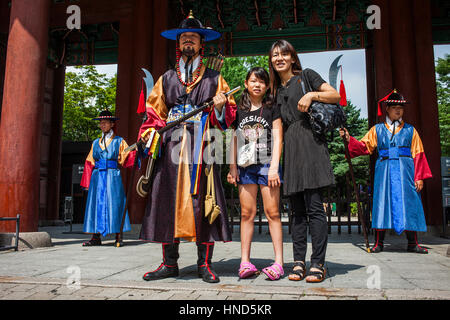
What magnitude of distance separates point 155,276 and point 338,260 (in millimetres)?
2133

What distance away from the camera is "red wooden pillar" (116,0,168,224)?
858 centimetres

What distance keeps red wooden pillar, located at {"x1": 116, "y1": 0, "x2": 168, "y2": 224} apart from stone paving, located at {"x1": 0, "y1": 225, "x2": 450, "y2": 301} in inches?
176

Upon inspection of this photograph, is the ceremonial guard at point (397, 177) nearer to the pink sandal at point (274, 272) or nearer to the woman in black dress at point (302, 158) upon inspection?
the woman in black dress at point (302, 158)

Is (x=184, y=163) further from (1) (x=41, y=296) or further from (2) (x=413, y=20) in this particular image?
(2) (x=413, y=20)

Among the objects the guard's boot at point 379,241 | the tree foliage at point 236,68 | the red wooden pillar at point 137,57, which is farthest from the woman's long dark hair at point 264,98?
the tree foliage at point 236,68

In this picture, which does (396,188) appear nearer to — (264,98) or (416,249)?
(416,249)

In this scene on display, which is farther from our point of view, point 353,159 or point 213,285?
point 353,159

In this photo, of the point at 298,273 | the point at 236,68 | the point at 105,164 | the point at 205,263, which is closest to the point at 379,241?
the point at 298,273

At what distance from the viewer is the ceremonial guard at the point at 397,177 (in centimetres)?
495

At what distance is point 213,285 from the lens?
9.02 feet

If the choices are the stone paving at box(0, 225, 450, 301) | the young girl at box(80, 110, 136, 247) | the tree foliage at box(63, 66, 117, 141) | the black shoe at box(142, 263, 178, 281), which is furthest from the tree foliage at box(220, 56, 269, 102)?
the black shoe at box(142, 263, 178, 281)

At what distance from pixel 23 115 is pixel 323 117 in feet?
14.6

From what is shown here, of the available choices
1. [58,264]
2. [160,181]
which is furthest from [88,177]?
[160,181]
